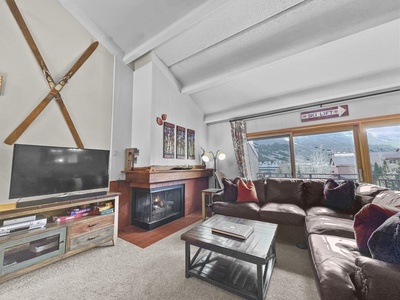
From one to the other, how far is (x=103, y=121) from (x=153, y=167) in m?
1.13

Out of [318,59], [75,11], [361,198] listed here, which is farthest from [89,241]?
[318,59]

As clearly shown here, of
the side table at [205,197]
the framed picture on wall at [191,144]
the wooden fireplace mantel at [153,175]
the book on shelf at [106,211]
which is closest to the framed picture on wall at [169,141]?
the wooden fireplace mantel at [153,175]

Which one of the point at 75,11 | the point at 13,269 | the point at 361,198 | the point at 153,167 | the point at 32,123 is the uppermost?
the point at 75,11

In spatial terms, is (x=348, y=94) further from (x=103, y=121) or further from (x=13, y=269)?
(x=13, y=269)

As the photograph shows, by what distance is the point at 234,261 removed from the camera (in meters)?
1.80

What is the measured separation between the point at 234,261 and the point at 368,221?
1.22 meters

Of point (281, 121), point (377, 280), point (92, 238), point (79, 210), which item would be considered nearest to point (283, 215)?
point (377, 280)

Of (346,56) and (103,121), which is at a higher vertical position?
(346,56)

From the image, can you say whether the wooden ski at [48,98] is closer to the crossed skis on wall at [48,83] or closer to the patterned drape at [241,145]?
the crossed skis on wall at [48,83]

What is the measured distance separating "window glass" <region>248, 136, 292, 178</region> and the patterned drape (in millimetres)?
275

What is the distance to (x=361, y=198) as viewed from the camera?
2.28m

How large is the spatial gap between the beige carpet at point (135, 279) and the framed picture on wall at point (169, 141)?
1.78m

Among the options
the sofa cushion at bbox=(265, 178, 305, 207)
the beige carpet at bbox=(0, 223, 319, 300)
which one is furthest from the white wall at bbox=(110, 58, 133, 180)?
the sofa cushion at bbox=(265, 178, 305, 207)

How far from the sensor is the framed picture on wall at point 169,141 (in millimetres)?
3406
